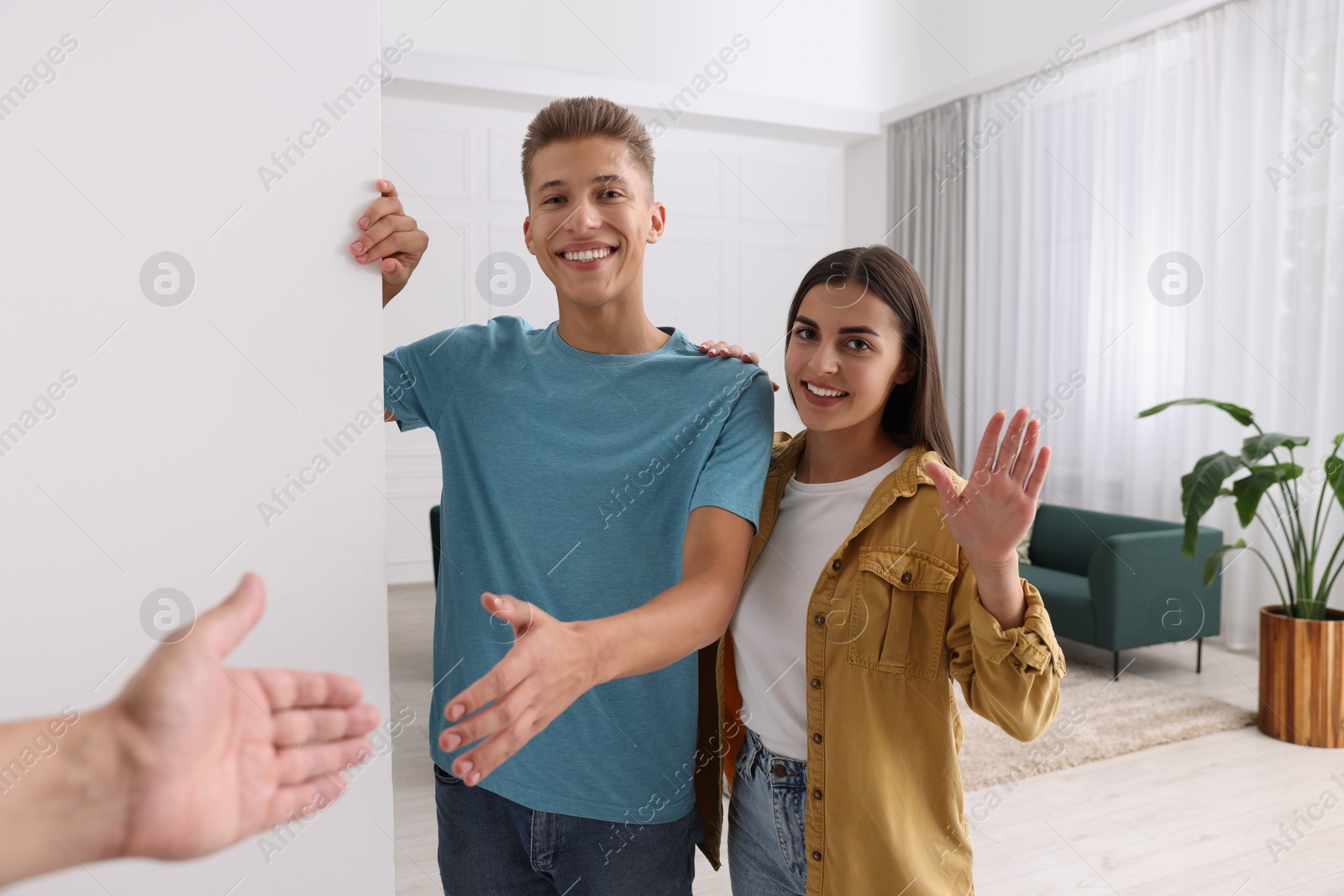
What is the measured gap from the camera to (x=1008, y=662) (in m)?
1.10

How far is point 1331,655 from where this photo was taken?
3367 mm

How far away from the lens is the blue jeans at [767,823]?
1239 mm

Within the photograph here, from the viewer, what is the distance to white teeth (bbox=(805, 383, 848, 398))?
1279 millimetres

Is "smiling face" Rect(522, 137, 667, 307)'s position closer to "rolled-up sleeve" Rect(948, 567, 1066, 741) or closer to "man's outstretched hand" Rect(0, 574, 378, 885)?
"rolled-up sleeve" Rect(948, 567, 1066, 741)

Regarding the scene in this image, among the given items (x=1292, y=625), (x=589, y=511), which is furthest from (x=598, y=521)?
(x=1292, y=625)

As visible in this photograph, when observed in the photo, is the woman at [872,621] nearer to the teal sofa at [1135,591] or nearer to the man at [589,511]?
the man at [589,511]

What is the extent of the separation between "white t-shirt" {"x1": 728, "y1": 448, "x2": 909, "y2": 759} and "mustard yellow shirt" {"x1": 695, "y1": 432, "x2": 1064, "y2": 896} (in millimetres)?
37

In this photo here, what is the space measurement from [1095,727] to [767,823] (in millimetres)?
2676

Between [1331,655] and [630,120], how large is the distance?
337 cm

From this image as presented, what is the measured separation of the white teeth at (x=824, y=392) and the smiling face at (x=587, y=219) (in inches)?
10.4

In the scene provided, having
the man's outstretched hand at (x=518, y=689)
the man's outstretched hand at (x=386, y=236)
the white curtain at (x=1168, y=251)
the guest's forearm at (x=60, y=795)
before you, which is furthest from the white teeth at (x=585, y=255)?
the white curtain at (x=1168, y=251)

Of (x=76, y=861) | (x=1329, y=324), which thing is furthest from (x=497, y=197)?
(x=76, y=861)

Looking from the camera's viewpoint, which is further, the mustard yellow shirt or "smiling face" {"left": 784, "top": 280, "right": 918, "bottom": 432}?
"smiling face" {"left": 784, "top": 280, "right": 918, "bottom": 432}

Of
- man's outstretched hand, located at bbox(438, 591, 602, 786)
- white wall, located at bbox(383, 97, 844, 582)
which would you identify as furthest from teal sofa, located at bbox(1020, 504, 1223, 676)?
man's outstretched hand, located at bbox(438, 591, 602, 786)
